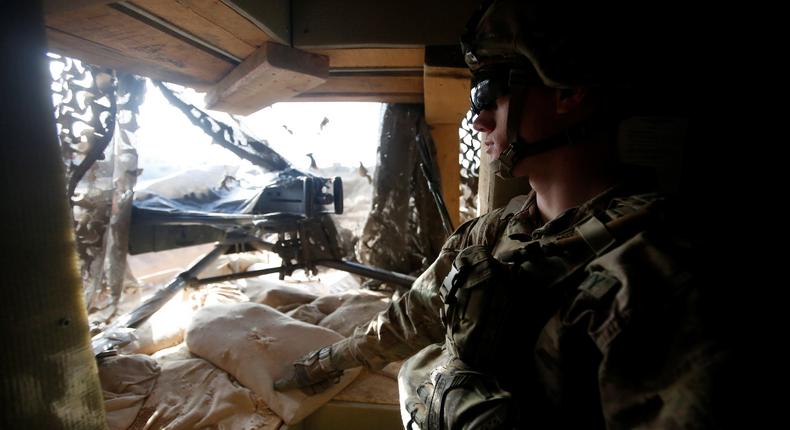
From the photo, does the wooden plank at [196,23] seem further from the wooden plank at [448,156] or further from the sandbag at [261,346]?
the wooden plank at [448,156]

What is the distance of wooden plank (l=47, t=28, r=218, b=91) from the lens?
176cm

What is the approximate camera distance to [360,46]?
2.14 m

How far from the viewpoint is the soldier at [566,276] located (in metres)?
0.76

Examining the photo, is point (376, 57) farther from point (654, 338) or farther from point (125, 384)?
point (125, 384)

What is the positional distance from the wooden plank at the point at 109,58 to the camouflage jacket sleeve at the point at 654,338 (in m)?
2.23

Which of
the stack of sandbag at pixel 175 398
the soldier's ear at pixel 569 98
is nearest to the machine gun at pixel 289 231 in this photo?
the stack of sandbag at pixel 175 398

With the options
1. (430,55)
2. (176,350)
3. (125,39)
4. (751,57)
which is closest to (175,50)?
(125,39)

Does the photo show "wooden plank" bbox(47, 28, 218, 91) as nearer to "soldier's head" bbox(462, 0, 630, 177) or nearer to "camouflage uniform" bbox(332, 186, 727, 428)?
"soldier's head" bbox(462, 0, 630, 177)

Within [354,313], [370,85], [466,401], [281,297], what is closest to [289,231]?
[281,297]

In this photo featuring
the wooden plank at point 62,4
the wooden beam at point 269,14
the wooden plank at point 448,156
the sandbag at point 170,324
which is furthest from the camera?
the wooden plank at point 448,156

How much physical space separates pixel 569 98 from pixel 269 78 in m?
1.71

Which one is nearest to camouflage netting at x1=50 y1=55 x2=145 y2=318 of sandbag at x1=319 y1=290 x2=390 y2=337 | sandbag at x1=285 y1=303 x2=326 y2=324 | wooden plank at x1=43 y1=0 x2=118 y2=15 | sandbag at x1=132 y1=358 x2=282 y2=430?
sandbag at x1=132 y1=358 x2=282 y2=430

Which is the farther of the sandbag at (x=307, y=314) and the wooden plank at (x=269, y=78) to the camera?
the sandbag at (x=307, y=314)

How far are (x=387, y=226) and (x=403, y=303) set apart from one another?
2429 mm
